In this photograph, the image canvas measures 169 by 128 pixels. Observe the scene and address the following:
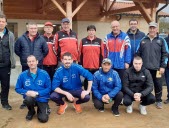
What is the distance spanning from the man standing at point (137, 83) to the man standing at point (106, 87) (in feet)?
0.53

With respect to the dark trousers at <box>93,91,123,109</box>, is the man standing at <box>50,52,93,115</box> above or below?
above

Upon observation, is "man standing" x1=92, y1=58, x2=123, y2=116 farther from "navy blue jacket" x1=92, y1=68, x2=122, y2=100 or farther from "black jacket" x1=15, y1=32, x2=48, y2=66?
"black jacket" x1=15, y1=32, x2=48, y2=66

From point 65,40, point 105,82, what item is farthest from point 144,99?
point 65,40

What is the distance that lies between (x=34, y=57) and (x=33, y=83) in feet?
1.56

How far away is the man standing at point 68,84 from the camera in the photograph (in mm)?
5227

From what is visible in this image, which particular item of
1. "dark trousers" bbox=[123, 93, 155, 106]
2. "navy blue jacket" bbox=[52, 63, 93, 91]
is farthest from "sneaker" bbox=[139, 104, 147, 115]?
"navy blue jacket" bbox=[52, 63, 93, 91]

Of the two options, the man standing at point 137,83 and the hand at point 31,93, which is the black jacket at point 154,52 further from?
the hand at point 31,93

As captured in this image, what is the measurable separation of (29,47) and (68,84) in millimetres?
1043

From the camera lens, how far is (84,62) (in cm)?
601

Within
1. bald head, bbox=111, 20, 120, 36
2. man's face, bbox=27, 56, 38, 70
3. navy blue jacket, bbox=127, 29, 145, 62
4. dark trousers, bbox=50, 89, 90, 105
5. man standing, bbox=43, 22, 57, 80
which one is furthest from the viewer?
navy blue jacket, bbox=127, 29, 145, 62

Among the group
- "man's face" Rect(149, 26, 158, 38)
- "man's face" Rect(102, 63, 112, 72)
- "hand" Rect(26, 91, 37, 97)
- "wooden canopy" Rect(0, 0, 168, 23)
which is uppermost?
"wooden canopy" Rect(0, 0, 168, 23)

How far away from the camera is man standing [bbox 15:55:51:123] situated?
4970 mm

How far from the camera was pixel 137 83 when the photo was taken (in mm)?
5465

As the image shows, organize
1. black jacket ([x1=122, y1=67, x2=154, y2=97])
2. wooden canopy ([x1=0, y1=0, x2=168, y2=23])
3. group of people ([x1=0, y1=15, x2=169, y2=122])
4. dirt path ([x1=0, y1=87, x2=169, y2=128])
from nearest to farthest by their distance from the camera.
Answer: dirt path ([x1=0, y1=87, x2=169, y2=128]) < group of people ([x1=0, y1=15, x2=169, y2=122]) < black jacket ([x1=122, y1=67, x2=154, y2=97]) < wooden canopy ([x1=0, y1=0, x2=168, y2=23])
